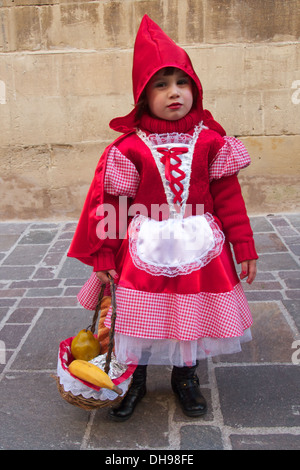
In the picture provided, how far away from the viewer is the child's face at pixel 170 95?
6.34ft

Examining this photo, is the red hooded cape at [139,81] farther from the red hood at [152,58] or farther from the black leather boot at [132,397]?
the black leather boot at [132,397]

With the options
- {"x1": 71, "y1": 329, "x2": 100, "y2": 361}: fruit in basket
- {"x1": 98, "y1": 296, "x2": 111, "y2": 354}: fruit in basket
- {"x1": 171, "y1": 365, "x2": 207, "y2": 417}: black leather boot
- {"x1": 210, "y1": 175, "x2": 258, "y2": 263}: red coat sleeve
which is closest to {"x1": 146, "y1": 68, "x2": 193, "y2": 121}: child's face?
{"x1": 210, "y1": 175, "x2": 258, "y2": 263}: red coat sleeve

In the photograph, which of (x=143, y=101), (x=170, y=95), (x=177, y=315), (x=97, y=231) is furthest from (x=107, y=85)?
(x=177, y=315)

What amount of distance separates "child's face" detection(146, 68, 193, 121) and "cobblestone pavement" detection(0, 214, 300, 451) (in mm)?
1194

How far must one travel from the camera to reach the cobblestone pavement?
77.8 inches

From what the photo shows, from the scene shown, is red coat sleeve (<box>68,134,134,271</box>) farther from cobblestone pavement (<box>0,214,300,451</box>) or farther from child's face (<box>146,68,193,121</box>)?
cobblestone pavement (<box>0,214,300,451</box>)

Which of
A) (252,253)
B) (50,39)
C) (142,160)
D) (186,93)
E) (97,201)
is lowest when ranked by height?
(252,253)

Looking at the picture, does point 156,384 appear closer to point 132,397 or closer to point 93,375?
point 132,397

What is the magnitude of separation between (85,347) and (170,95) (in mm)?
1024

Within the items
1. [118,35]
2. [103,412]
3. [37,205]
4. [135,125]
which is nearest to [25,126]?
[37,205]

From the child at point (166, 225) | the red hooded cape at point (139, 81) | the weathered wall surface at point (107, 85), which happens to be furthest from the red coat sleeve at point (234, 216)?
the weathered wall surface at point (107, 85)

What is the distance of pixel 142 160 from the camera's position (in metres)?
1.97
